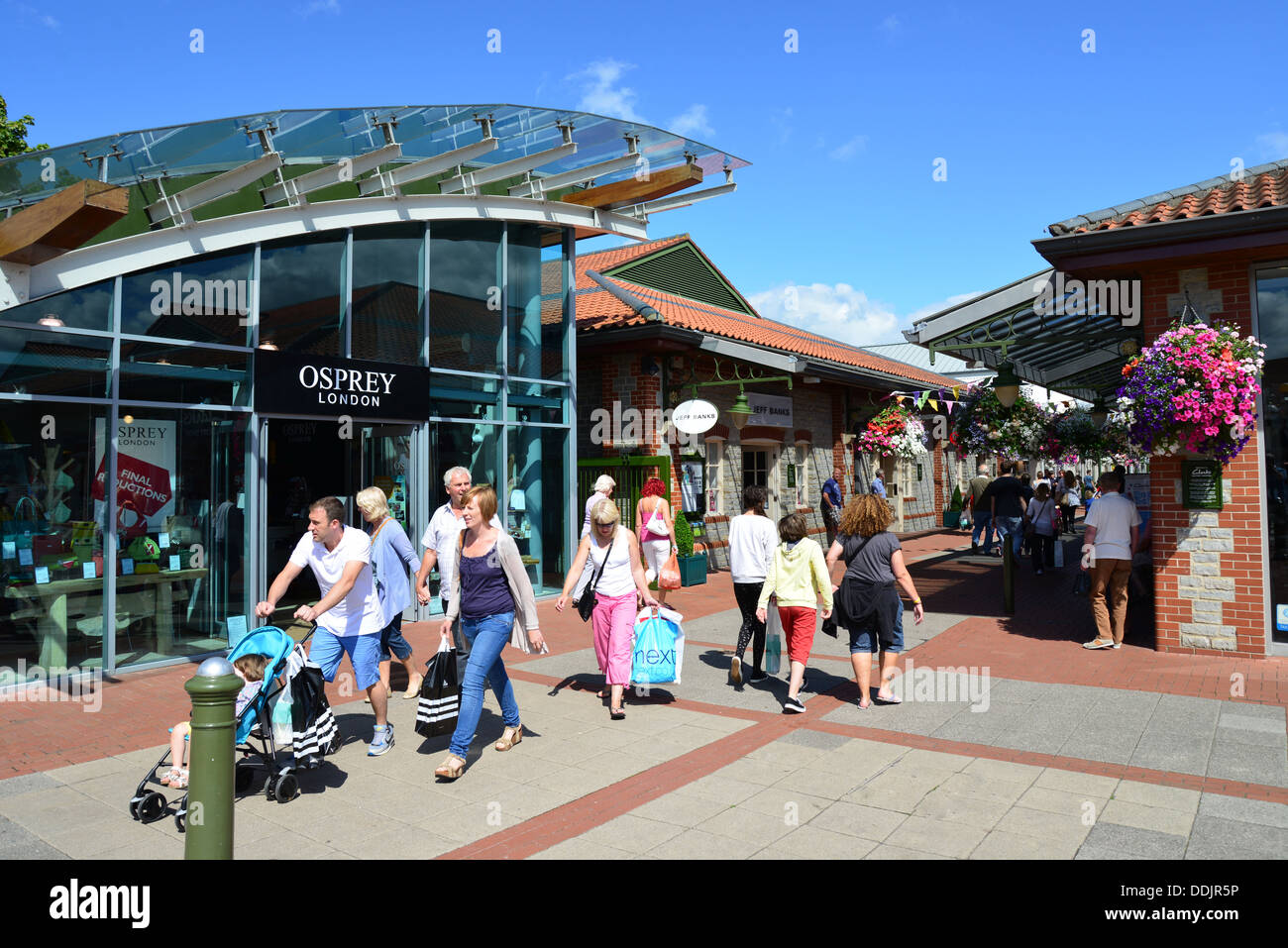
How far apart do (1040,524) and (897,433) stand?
3374mm

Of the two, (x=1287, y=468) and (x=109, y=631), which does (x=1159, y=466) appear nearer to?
(x=1287, y=468)

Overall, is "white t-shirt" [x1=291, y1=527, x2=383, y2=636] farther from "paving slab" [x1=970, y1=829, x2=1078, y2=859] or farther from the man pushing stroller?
"paving slab" [x1=970, y1=829, x2=1078, y2=859]

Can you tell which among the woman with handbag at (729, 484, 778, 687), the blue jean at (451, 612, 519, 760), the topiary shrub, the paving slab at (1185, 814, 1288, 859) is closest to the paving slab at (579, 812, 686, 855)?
the blue jean at (451, 612, 519, 760)

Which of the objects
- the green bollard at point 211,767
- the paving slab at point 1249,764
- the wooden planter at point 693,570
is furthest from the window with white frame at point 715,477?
the green bollard at point 211,767

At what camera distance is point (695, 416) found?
1363 centimetres

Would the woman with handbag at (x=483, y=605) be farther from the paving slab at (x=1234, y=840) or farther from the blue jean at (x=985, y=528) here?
the blue jean at (x=985, y=528)

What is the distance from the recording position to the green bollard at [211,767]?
10.6 feet

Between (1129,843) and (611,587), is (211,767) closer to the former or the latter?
(611,587)

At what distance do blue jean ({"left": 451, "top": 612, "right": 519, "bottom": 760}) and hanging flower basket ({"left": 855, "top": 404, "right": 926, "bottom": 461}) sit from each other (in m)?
13.1

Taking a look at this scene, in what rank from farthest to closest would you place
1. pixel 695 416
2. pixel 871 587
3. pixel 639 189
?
pixel 695 416 → pixel 639 189 → pixel 871 587

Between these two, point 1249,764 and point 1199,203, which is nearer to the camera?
point 1249,764

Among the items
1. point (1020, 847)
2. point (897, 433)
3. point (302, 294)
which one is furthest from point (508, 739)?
point (897, 433)
